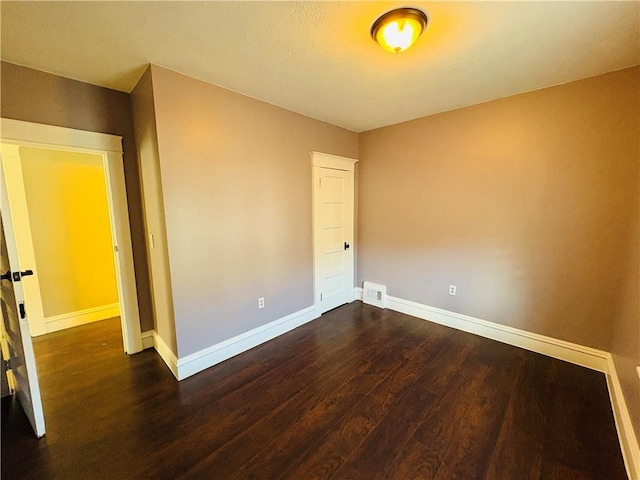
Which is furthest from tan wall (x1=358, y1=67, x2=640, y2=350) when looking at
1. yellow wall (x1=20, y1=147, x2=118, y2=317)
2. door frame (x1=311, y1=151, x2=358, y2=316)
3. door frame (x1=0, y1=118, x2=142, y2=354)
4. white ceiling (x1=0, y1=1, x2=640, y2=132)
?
yellow wall (x1=20, y1=147, x2=118, y2=317)

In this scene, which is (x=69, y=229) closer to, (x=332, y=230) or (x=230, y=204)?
(x=230, y=204)

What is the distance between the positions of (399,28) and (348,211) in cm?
244

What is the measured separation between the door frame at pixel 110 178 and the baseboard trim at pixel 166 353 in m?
0.15

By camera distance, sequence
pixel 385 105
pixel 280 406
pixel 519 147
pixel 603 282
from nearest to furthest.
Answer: pixel 280 406 → pixel 603 282 → pixel 519 147 → pixel 385 105

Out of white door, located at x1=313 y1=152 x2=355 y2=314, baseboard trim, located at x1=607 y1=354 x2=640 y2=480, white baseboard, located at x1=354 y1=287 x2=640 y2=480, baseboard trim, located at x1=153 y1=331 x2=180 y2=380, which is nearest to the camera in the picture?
baseboard trim, located at x1=607 y1=354 x2=640 y2=480

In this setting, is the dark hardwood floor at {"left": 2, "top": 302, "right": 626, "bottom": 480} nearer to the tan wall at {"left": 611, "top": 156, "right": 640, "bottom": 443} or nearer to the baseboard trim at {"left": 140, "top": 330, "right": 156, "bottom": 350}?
the baseboard trim at {"left": 140, "top": 330, "right": 156, "bottom": 350}

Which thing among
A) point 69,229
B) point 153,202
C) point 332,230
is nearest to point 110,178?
point 153,202

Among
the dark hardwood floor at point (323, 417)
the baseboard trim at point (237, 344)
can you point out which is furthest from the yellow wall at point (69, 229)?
the baseboard trim at point (237, 344)

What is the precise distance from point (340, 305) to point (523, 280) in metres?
2.20

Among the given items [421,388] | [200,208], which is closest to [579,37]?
[421,388]

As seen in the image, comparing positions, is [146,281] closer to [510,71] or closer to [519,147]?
[510,71]

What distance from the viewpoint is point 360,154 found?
3.77 metres

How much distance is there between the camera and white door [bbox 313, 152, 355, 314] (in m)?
3.30

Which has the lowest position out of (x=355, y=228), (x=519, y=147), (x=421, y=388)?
(x=421, y=388)
